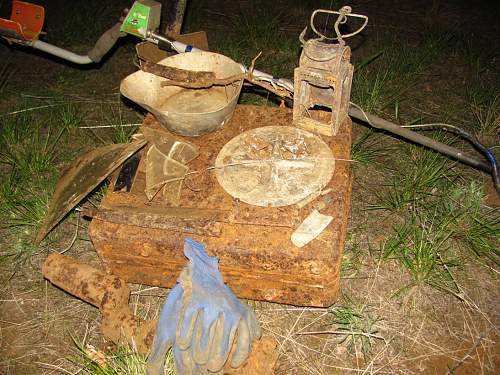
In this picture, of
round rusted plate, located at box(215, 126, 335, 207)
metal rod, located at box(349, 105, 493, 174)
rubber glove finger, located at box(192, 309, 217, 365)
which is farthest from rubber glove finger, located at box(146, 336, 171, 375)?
metal rod, located at box(349, 105, 493, 174)

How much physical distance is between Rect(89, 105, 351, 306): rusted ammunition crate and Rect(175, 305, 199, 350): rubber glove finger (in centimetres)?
31

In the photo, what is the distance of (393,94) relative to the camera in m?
3.40

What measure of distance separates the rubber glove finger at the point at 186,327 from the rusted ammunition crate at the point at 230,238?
1.01ft

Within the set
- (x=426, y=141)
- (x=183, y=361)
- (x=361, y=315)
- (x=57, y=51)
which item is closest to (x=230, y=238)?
(x=183, y=361)

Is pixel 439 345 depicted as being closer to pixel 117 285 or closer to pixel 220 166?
pixel 220 166

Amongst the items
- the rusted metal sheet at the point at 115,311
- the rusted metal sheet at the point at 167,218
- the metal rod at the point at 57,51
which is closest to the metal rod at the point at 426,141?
the rusted metal sheet at the point at 167,218

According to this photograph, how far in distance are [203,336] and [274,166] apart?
878 mm

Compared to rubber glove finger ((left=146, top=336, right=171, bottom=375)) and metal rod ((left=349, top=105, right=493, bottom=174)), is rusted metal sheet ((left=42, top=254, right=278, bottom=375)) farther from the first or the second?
metal rod ((left=349, top=105, right=493, bottom=174))

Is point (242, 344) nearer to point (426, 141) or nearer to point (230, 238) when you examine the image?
point (230, 238)

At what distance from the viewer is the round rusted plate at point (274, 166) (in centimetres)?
207

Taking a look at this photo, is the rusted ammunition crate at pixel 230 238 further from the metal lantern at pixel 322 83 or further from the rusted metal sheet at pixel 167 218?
the metal lantern at pixel 322 83

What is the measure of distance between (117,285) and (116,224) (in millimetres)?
286

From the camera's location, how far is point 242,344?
1.82 meters

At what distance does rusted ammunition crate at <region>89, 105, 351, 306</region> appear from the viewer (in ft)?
6.29
